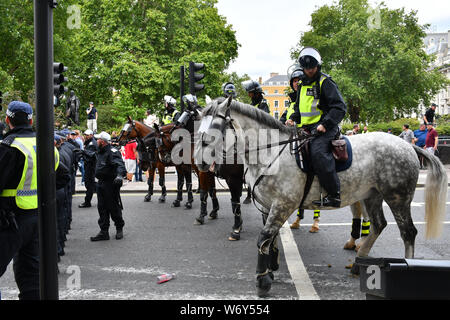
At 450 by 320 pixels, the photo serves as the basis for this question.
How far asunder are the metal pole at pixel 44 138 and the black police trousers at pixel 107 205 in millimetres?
4600

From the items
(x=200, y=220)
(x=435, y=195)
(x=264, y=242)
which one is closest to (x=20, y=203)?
(x=264, y=242)

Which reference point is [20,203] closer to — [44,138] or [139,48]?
[44,138]

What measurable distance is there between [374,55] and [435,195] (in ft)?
129

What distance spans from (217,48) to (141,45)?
8.74 m

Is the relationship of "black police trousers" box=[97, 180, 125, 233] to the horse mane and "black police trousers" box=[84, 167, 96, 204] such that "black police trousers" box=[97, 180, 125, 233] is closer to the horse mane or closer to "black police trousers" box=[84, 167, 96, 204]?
"black police trousers" box=[84, 167, 96, 204]

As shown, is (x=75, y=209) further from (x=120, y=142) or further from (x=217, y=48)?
(x=217, y=48)

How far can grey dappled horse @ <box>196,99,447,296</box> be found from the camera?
5043 mm

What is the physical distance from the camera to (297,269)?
596 cm

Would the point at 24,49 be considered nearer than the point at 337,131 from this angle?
No

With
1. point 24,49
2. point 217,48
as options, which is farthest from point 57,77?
point 217,48

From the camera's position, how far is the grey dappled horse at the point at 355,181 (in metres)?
5.04

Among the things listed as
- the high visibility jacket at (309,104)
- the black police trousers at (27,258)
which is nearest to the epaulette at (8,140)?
the black police trousers at (27,258)

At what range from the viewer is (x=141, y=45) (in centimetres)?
3089

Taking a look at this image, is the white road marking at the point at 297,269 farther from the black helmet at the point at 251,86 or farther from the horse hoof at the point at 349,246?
the black helmet at the point at 251,86
